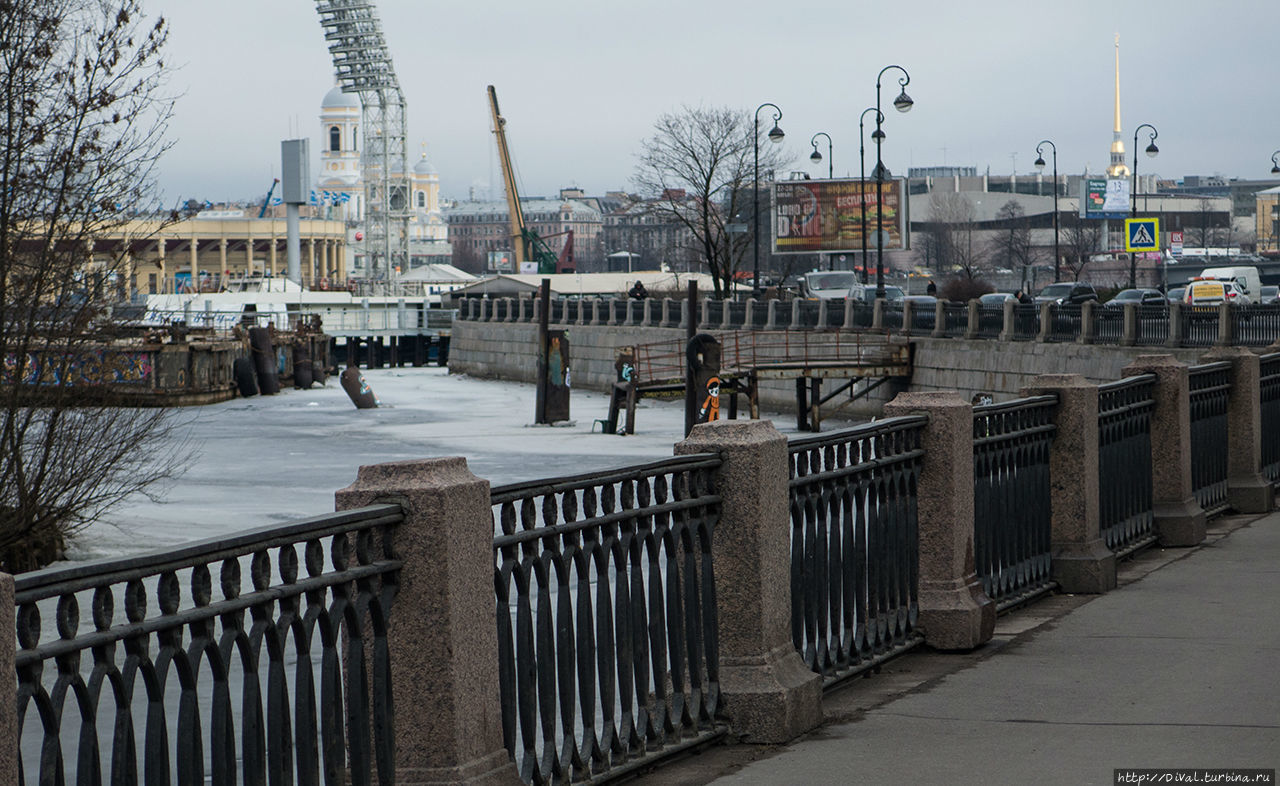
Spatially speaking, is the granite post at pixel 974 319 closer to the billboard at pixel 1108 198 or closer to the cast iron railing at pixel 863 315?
the cast iron railing at pixel 863 315

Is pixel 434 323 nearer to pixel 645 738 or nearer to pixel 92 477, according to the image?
pixel 92 477

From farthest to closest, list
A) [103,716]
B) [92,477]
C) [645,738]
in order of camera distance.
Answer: [92,477], [103,716], [645,738]

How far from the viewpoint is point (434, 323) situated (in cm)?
9844

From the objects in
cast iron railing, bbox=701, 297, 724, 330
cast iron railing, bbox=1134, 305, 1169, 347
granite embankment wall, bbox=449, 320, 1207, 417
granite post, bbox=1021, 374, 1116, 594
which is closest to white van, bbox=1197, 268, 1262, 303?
granite embankment wall, bbox=449, 320, 1207, 417

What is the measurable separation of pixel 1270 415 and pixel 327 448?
2460cm

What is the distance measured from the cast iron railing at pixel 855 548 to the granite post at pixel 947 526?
0.28ft

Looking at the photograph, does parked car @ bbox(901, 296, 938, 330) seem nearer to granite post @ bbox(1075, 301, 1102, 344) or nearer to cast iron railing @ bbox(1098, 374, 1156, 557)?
granite post @ bbox(1075, 301, 1102, 344)

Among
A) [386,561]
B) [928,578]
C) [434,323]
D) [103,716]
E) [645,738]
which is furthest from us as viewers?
[434,323]

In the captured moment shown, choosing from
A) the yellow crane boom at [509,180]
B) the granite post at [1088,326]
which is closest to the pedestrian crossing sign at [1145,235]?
the granite post at [1088,326]

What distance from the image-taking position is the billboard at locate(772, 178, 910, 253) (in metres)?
70.0

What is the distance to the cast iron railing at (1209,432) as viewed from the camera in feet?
39.1

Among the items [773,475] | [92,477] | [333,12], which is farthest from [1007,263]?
[773,475]

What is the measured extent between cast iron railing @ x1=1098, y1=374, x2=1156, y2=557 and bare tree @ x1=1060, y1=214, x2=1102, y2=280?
356ft

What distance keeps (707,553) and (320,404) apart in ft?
160
